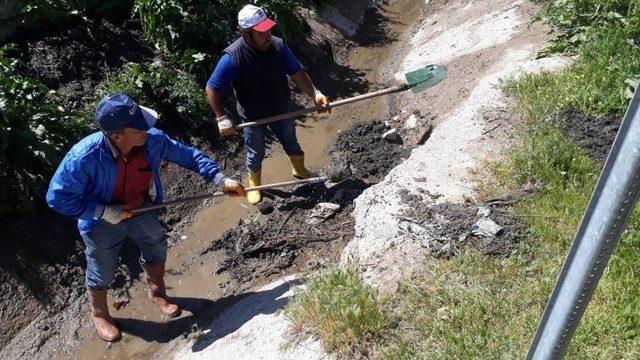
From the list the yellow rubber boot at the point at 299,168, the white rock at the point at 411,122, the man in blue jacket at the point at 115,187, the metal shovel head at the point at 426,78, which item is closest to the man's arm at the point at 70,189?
the man in blue jacket at the point at 115,187

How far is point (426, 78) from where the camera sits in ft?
20.2

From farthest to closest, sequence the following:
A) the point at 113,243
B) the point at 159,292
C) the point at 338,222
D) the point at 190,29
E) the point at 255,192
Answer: the point at 190,29 < the point at 255,192 < the point at 338,222 < the point at 159,292 < the point at 113,243

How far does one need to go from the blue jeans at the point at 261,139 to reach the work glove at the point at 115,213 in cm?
196

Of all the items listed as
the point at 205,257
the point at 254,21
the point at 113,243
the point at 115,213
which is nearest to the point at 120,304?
the point at 205,257

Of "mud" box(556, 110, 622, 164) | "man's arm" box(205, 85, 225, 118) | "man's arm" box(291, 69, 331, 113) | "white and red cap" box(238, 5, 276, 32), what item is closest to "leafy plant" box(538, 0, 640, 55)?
"mud" box(556, 110, 622, 164)

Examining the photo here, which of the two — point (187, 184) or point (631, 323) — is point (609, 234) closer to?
point (631, 323)

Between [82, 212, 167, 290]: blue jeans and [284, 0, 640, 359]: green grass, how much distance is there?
58.4 inches

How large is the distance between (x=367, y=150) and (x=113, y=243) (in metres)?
3.32

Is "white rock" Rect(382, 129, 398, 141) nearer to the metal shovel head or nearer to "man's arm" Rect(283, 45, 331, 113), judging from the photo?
the metal shovel head

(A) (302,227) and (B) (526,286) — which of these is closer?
(B) (526,286)

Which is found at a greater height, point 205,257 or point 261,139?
point 261,139

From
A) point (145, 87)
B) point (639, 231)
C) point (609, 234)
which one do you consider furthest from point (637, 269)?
point (145, 87)

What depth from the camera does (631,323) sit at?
3566 mm

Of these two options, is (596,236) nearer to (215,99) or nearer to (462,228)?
(462,228)
